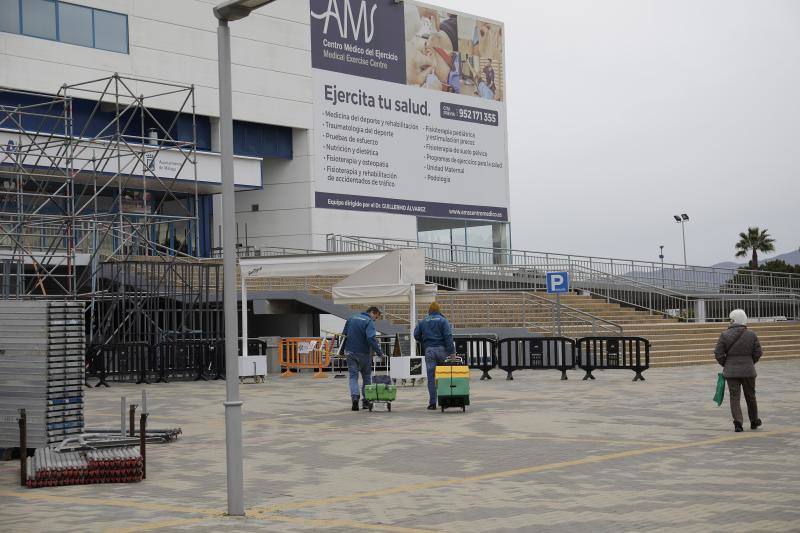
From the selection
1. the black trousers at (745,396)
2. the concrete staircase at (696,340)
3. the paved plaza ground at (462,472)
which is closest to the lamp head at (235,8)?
the paved plaza ground at (462,472)

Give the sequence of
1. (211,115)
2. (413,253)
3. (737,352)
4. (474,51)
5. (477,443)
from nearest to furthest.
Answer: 1. (477,443)
2. (737,352)
3. (413,253)
4. (211,115)
5. (474,51)

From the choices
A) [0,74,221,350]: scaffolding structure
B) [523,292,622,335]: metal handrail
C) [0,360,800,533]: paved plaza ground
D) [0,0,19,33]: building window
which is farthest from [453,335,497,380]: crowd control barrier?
[0,0,19,33]: building window

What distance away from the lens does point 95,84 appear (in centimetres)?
4197

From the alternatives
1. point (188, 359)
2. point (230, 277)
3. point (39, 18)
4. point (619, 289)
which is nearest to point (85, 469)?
point (230, 277)

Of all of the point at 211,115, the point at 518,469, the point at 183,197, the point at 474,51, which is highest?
the point at 474,51

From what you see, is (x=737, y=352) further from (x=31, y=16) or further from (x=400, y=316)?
(x=31, y=16)

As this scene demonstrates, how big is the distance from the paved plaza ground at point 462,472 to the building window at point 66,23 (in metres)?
23.7

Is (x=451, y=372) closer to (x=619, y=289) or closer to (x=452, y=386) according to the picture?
(x=452, y=386)

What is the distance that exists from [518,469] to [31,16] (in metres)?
33.8

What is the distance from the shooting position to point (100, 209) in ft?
143

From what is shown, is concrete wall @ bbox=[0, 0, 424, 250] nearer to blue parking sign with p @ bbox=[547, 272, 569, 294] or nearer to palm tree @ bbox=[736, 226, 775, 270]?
blue parking sign with p @ bbox=[547, 272, 569, 294]

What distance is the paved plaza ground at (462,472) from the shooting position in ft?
31.0

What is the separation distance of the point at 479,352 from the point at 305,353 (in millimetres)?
5535

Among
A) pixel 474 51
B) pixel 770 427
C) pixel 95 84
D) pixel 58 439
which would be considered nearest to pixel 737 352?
pixel 770 427
